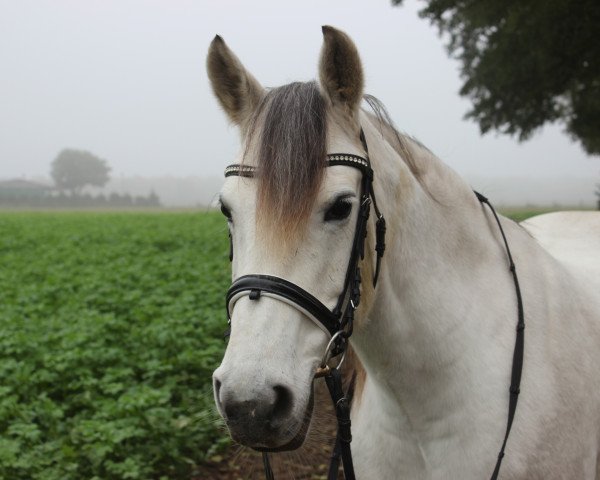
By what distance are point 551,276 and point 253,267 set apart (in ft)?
4.49

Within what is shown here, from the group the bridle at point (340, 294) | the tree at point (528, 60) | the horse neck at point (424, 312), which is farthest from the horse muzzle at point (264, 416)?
the tree at point (528, 60)

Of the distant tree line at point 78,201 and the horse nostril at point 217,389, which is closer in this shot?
the horse nostril at point 217,389

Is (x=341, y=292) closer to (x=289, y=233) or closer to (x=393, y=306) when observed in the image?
(x=289, y=233)

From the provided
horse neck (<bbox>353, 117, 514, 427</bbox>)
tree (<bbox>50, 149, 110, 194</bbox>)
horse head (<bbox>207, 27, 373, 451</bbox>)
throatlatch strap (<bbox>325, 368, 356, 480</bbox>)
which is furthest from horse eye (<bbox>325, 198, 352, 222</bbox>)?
tree (<bbox>50, 149, 110, 194</bbox>)

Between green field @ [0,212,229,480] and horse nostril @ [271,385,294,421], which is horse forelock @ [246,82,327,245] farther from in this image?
green field @ [0,212,229,480]

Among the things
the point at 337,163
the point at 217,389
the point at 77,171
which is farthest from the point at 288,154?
the point at 77,171

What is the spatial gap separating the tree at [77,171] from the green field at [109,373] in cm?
13153

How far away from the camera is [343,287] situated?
1752mm

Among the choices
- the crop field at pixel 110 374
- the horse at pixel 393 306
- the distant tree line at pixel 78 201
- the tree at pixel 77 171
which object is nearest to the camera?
the horse at pixel 393 306

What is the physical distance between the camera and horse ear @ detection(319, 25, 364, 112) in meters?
1.80

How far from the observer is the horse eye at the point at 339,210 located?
5.66ft

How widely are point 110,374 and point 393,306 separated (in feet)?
13.6

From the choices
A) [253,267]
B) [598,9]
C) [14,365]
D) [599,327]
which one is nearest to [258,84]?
[253,267]

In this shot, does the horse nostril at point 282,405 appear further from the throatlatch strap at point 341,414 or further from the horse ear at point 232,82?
the horse ear at point 232,82
